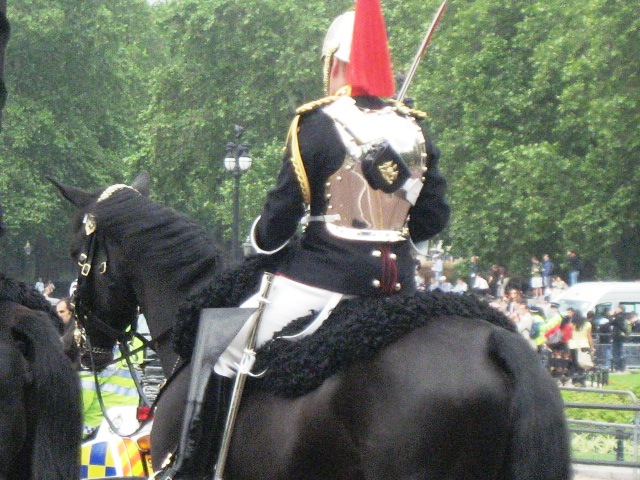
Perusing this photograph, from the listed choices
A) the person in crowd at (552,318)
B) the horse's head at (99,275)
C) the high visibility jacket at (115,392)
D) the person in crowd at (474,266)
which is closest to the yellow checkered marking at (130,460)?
the high visibility jacket at (115,392)

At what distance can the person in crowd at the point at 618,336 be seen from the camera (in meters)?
23.9

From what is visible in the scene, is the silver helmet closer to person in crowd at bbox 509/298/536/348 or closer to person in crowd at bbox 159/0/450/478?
person in crowd at bbox 159/0/450/478

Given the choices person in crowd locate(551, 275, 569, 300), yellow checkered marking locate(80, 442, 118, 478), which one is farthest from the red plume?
person in crowd locate(551, 275, 569, 300)

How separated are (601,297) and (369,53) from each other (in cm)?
2424

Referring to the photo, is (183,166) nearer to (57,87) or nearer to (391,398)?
(57,87)

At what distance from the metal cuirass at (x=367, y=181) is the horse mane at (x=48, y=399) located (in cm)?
103

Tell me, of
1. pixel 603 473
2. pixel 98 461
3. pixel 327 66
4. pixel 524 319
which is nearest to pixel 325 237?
pixel 327 66

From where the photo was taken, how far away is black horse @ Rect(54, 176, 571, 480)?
4070 mm

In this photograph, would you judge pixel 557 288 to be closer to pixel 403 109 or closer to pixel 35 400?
pixel 403 109

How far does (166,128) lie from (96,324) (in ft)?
135

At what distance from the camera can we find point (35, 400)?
15.0 ft

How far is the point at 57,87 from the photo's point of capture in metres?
47.6

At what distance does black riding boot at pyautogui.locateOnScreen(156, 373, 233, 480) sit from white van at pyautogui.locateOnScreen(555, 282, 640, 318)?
23.4 m

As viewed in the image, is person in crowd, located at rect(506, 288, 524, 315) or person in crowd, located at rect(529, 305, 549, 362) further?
person in crowd, located at rect(506, 288, 524, 315)
